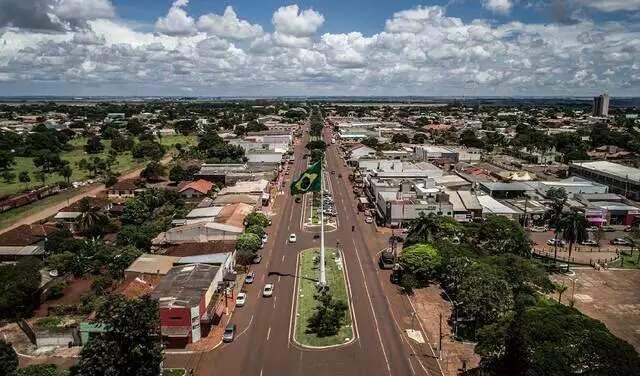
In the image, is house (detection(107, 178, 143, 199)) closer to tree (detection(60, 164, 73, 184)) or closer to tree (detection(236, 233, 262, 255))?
tree (detection(60, 164, 73, 184))

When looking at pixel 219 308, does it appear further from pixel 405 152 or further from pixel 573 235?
pixel 405 152

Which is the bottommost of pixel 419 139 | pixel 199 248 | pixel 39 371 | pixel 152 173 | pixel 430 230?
pixel 39 371

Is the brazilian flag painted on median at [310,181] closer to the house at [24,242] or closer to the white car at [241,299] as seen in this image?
the white car at [241,299]

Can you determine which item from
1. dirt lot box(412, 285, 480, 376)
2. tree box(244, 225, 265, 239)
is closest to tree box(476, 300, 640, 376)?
dirt lot box(412, 285, 480, 376)

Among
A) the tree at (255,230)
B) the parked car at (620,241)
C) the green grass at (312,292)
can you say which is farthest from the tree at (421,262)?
the parked car at (620,241)

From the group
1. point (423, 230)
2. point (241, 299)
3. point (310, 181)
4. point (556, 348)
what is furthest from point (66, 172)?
point (556, 348)

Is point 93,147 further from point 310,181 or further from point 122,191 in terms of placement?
point 310,181
